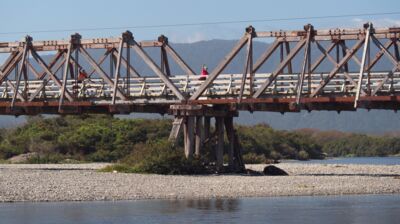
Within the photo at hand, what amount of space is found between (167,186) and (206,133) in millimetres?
11254

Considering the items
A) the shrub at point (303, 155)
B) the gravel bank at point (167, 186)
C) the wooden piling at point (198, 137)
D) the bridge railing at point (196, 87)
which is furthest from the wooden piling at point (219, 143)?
the shrub at point (303, 155)

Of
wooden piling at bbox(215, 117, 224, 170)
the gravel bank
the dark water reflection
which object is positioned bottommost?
the dark water reflection

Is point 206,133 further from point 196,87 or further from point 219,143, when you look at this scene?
point 196,87

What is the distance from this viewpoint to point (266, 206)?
44.2 metres

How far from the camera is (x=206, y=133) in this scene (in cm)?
6244

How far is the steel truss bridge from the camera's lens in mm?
56781

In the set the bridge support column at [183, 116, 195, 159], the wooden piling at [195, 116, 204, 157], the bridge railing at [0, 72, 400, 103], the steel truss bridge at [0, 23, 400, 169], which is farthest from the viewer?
the wooden piling at [195, 116, 204, 157]

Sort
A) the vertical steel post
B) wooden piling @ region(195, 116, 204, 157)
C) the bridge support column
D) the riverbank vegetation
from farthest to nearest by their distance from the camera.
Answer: the riverbank vegetation → wooden piling @ region(195, 116, 204, 157) → the bridge support column → the vertical steel post

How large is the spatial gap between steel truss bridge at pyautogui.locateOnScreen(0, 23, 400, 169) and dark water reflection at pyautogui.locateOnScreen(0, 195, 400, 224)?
10494 millimetres

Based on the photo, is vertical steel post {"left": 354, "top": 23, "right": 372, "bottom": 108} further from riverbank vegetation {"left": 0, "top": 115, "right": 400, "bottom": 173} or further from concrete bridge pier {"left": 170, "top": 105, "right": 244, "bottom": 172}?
riverbank vegetation {"left": 0, "top": 115, "right": 400, "bottom": 173}

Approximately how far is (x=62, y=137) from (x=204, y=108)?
35270mm

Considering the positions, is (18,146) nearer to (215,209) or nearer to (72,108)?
(72,108)

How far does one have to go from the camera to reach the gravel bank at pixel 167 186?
47.7m

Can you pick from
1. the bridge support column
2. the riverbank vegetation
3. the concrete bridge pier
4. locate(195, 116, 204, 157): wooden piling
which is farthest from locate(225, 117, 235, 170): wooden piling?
Result: the riverbank vegetation
